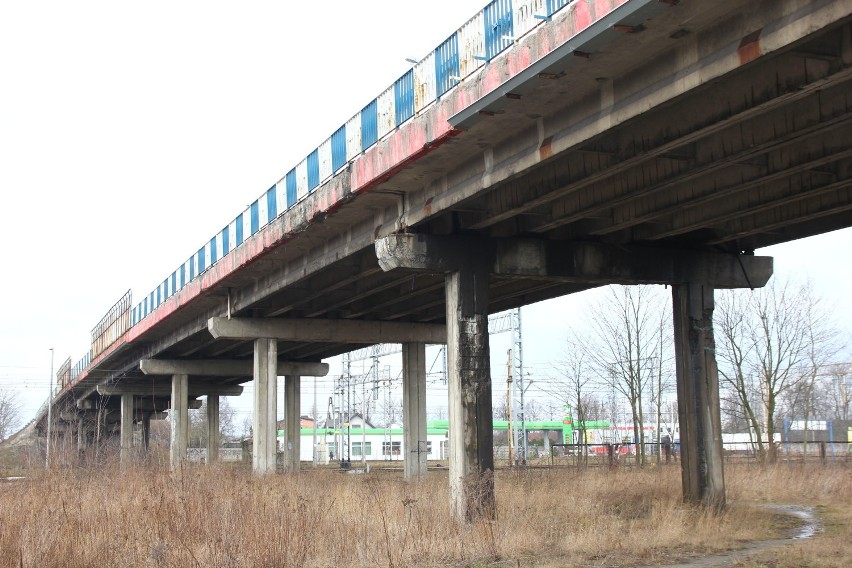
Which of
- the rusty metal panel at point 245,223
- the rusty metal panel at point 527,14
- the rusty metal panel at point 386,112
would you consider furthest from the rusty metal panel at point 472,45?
the rusty metal panel at point 245,223

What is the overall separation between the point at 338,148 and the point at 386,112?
2.39m

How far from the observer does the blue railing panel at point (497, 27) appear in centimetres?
1127

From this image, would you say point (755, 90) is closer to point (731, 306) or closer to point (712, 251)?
point (712, 251)

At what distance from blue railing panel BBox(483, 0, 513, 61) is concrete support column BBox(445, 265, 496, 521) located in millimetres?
5577

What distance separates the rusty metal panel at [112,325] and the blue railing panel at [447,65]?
109ft

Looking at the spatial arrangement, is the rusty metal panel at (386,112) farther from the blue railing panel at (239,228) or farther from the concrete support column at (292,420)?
the concrete support column at (292,420)

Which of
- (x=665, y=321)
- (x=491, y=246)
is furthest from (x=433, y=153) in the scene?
(x=665, y=321)

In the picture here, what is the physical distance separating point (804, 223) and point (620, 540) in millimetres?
7987

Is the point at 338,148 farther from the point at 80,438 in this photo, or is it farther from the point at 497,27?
the point at 80,438

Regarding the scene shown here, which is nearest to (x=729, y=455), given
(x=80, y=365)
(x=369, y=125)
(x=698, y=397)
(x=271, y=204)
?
(x=698, y=397)

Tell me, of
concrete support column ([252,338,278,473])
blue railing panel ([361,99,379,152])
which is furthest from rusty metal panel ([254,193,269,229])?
concrete support column ([252,338,278,473])

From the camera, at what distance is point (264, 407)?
30641mm

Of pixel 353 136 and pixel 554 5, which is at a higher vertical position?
pixel 353 136

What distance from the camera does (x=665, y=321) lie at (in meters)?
34.3
